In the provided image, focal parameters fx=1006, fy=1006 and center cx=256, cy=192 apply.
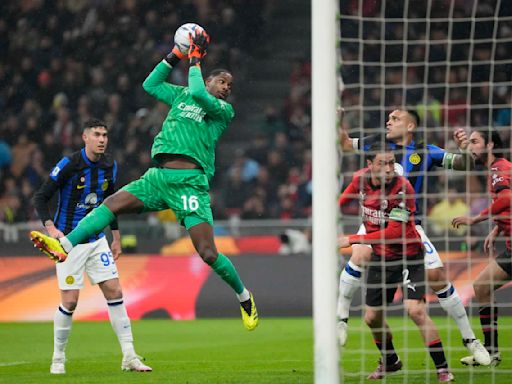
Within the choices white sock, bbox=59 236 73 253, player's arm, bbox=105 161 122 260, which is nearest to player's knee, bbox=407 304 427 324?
white sock, bbox=59 236 73 253

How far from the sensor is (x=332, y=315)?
5.29 metres

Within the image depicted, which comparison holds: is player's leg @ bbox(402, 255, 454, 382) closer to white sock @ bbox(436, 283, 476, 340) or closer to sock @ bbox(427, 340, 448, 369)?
sock @ bbox(427, 340, 448, 369)

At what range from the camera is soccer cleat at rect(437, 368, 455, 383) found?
22.6 feet

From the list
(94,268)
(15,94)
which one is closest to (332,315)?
(94,268)

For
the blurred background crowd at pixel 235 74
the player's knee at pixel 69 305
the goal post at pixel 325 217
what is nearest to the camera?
the goal post at pixel 325 217

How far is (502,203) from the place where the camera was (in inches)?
300

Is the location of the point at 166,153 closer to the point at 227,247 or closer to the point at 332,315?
the point at 332,315

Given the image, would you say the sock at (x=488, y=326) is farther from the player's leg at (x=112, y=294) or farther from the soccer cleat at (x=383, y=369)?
the player's leg at (x=112, y=294)

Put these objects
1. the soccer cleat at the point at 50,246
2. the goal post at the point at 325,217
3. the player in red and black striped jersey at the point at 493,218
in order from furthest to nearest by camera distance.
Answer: the player in red and black striped jersey at the point at 493,218
the soccer cleat at the point at 50,246
the goal post at the point at 325,217

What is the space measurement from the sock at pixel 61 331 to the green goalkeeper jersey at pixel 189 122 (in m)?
1.68

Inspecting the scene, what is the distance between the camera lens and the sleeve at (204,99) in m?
7.04

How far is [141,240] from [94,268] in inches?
228

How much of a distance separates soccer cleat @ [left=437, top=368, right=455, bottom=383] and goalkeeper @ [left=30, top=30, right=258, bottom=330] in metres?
1.58

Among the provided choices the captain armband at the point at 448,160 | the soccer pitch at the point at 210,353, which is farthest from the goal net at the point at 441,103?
the captain armband at the point at 448,160
